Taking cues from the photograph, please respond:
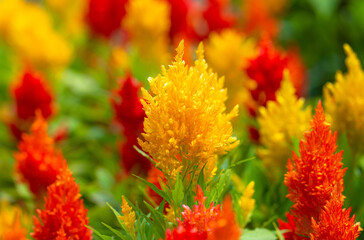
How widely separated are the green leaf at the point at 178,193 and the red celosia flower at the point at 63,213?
0.23m

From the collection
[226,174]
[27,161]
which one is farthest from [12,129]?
[226,174]

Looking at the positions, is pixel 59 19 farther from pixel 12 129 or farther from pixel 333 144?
pixel 333 144

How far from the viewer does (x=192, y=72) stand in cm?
117

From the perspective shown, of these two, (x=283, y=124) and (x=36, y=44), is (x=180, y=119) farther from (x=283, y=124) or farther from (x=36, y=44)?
(x=36, y=44)

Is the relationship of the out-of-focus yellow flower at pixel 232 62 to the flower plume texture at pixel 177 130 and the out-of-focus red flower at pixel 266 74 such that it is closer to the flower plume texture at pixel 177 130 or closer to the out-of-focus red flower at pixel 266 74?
the flower plume texture at pixel 177 130

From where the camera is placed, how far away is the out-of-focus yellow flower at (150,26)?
2.41 m

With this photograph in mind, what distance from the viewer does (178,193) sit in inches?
46.0

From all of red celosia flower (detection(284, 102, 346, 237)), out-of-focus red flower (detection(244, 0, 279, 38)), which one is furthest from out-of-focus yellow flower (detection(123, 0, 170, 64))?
red celosia flower (detection(284, 102, 346, 237))

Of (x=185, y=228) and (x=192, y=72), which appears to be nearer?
(x=185, y=228)

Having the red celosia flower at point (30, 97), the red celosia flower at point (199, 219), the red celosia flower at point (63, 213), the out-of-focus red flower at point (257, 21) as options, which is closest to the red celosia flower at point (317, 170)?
the red celosia flower at point (199, 219)

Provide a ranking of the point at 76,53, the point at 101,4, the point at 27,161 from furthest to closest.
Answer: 1. the point at 76,53
2. the point at 101,4
3. the point at 27,161

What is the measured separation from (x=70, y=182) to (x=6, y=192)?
127cm

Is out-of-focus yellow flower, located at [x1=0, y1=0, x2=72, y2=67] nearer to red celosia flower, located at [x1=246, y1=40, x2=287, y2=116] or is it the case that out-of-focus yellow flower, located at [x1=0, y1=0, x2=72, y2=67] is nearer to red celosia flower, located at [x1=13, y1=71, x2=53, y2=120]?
red celosia flower, located at [x1=13, y1=71, x2=53, y2=120]

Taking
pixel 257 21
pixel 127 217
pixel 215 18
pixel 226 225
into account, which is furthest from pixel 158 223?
pixel 257 21
